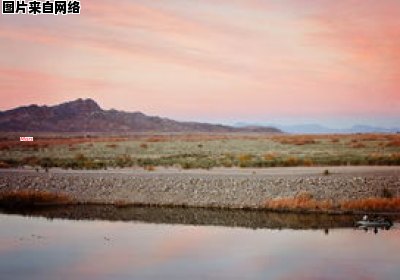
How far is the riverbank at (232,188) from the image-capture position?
14633 mm

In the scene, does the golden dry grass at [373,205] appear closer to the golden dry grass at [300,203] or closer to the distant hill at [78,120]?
the golden dry grass at [300,203]

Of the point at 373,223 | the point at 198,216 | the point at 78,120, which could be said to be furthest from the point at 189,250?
the point at 78,120

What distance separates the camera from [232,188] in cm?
1561

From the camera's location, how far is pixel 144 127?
1785 inches

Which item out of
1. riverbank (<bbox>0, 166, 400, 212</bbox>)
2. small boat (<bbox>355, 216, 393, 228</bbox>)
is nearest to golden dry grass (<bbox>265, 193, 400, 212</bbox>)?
riverbank (<bbox>0, 166, 400, 212</bbox>)

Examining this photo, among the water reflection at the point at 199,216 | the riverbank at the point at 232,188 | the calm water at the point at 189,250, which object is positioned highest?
the riverbank at the point at 232,188

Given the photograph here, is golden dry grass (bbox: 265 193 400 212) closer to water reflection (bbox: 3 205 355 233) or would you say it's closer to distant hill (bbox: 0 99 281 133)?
water reflection (bbox: 3 205 355 233)

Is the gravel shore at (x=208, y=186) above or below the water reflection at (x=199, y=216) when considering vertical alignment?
above

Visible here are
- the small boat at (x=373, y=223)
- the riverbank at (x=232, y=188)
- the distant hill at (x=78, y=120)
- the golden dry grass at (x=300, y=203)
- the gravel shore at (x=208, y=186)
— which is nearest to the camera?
the small boat at (x=373, y=223)

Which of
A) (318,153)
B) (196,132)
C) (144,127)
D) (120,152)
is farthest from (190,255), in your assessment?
(196,132)

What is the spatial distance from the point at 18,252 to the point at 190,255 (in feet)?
9.32

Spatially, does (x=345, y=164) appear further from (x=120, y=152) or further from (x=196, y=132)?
(x=196, y=132)

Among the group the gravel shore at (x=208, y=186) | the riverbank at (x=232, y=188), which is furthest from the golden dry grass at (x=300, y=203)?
the gravel shore at (x=208, y=186)

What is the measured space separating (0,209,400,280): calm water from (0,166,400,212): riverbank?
114cm
